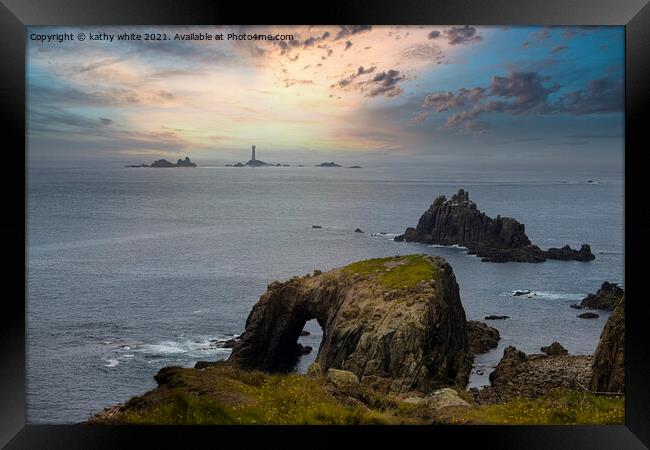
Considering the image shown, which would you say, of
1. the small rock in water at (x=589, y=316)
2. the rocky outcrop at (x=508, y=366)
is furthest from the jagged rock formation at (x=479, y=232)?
the rocky outcrop at (x=508, y=366)

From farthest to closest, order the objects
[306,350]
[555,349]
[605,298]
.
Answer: [306,350] → [555,349] → [605,298]

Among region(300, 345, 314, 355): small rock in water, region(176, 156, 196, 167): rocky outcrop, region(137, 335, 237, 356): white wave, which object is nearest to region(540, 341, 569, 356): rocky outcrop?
region(300, 345, 314, 355): small rock in water

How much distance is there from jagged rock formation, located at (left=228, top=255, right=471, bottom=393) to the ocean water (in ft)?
0.90

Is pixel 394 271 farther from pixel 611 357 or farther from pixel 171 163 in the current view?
pixel 171 163

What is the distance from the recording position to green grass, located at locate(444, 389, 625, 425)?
966 centimetres

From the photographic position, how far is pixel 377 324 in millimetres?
11352

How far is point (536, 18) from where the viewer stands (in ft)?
31.1

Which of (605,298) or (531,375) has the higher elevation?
(605,298)

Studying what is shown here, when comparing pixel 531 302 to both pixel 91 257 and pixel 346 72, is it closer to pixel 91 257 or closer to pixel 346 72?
pixel 346 72

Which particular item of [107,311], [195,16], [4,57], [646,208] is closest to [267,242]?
[107,311]

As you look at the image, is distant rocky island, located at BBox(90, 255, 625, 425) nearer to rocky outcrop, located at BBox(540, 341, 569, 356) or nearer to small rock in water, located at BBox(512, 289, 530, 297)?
rocky outcrop, located at BBox(540, 341, 569, 356)

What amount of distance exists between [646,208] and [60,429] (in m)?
9.29

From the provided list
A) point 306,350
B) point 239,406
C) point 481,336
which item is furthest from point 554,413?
point 239,406

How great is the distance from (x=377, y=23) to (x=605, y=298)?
582 cm
